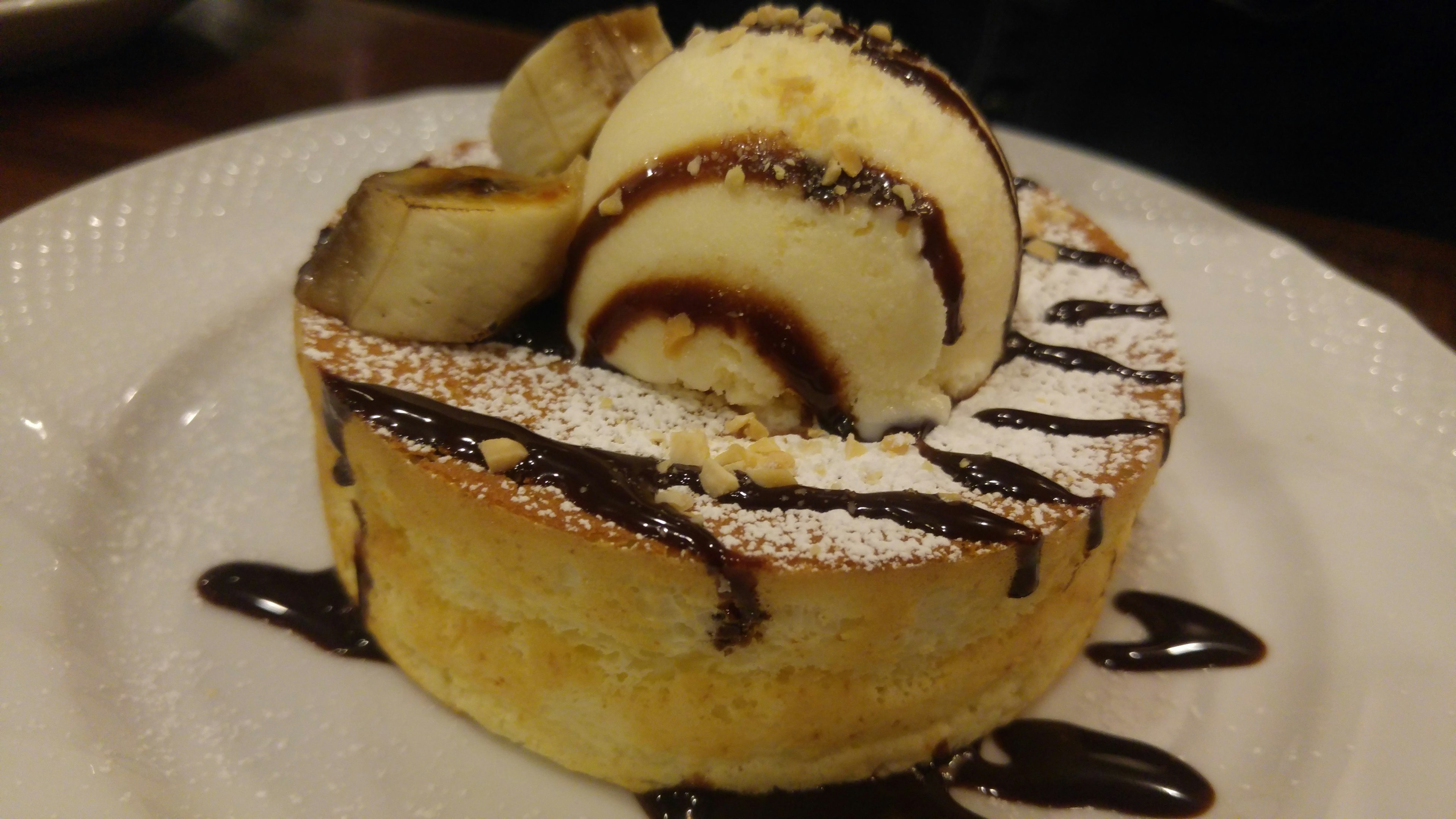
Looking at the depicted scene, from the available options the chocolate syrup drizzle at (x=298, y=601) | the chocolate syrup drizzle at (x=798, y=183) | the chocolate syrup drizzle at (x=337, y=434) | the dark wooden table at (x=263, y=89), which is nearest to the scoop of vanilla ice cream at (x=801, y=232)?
the chocolate syrup drizzle at (x=798, y=183)

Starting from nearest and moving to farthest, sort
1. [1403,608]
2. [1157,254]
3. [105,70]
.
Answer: [1403,608]
[1157,254]
[105,70]

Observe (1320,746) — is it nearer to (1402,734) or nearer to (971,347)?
(1402,734)

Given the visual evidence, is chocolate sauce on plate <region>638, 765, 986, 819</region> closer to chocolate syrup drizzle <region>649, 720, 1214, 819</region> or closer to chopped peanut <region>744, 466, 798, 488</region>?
chocolate syrup drizzle <region>649, 720, 1214, 819</region>

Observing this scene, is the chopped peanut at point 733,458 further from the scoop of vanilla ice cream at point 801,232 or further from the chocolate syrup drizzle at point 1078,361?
the chocolate syrup drizzle at point 1078,361

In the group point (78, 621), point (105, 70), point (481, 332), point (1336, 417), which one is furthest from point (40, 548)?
point (1336, 417)

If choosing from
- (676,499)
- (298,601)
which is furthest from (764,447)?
(298,601)
